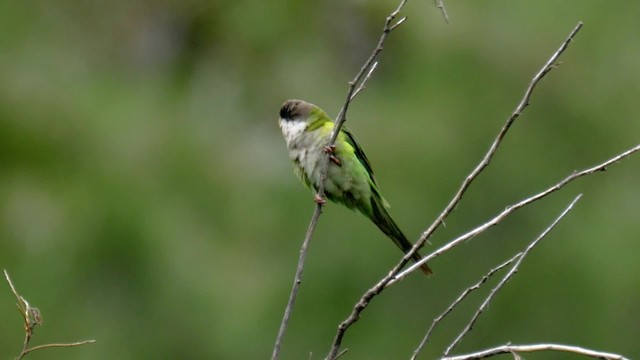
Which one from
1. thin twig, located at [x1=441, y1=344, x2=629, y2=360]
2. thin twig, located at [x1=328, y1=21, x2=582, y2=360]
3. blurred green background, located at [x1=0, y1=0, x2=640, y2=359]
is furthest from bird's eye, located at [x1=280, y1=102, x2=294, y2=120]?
blurred green background, located at [x1=0, y1=0, x2=640, y2=359]

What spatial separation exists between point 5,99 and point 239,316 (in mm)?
3524

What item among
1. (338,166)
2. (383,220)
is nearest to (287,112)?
(338,166)

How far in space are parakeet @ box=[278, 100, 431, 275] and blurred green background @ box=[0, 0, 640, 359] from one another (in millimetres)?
3636

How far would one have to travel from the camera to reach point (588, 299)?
10.6 metres

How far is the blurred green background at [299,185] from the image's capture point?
9828 millimetres

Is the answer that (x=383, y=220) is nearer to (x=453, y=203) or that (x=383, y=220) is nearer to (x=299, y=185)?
(x=453, y=203)

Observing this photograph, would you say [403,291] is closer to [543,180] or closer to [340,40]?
[543,180]

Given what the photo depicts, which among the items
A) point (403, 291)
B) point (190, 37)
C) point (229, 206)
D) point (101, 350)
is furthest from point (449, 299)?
point (190, 37)

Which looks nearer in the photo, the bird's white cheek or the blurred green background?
the bird's white cheek

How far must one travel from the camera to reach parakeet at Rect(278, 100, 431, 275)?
17.9 feet

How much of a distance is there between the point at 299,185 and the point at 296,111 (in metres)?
4.27

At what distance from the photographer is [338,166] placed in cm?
546

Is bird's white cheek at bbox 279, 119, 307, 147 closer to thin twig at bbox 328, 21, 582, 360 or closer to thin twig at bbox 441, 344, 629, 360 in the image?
thin twig at bbox 328, 21, 582, 360

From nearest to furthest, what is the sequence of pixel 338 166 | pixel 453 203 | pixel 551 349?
1. pixel 551 349
2. pixel 453 203
3. pixel 338 166
